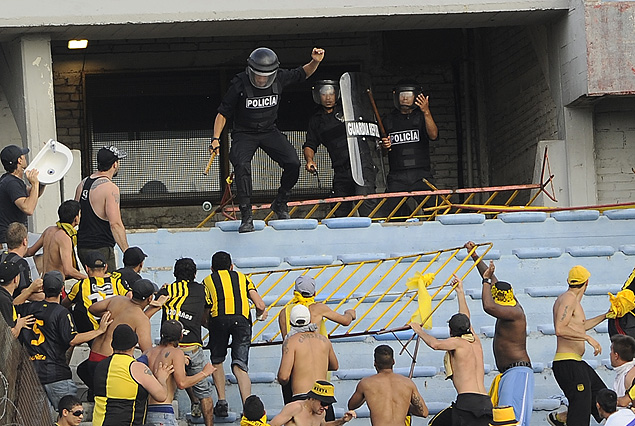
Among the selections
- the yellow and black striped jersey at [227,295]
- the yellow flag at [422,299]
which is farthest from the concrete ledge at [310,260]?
the yellow and black striped jersey at [227,295]

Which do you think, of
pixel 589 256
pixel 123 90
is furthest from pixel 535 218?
pixel 123 90

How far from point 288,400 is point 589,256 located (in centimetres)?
415

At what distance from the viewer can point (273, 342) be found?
38.5 ft

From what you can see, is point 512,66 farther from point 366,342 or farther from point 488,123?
point 366,342

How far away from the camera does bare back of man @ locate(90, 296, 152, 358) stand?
991cm

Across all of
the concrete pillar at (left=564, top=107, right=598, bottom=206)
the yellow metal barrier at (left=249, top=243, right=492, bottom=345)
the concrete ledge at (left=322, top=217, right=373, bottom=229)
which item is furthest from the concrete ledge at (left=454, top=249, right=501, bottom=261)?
the concrete pillar at (left=564, top=107, right=598, bottom=206)

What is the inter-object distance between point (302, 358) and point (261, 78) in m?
3.54

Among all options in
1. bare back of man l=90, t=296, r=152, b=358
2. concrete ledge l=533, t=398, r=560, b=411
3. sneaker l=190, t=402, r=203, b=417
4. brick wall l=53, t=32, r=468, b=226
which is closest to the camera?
bare back of man l=90, t=296, r=152, b=358

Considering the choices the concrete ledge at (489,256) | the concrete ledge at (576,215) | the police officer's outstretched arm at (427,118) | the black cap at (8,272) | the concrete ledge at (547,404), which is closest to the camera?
the black cap at (8,272)

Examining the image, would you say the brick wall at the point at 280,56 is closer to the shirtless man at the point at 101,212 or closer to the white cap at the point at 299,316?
the shirtless man at the point at 101,212

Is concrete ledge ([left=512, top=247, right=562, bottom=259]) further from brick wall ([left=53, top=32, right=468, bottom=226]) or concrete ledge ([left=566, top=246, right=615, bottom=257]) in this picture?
brick wall ([left=53, top=32, right=468, bottom=226])

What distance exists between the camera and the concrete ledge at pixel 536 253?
13141mm

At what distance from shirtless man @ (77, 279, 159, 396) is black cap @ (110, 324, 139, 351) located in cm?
59

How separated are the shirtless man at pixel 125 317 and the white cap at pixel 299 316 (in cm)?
116
